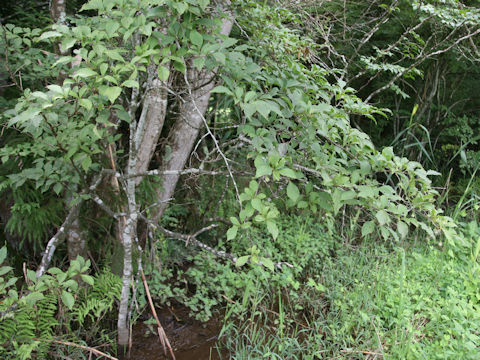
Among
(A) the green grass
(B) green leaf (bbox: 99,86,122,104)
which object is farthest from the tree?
(A) the green grass

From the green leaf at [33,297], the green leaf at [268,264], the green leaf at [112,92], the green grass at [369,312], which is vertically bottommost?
the green grass at [369,312]

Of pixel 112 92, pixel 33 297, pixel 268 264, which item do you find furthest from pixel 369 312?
pixel 112 92

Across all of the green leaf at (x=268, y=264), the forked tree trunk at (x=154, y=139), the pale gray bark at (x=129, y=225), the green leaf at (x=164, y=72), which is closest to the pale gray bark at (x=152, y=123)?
the forked tree trunk at (x=154, y=139)

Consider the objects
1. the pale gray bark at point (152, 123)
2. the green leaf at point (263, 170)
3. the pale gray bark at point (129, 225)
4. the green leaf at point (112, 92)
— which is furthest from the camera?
the pale gray bark at point (152, 123)

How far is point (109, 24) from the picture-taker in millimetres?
1109

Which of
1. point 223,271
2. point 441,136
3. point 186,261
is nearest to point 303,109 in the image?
point 223,271

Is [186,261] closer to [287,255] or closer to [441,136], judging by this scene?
[287,255]

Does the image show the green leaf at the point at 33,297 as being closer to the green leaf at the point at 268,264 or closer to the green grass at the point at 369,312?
the green leaf at the point at 268,264

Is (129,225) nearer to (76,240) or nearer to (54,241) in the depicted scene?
(54,241)

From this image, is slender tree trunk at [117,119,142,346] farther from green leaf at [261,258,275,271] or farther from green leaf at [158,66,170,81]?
green leaf at [261,258,275,271]

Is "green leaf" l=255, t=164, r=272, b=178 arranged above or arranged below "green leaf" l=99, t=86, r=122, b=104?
below

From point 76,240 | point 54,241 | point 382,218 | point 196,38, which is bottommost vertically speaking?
point 76,240

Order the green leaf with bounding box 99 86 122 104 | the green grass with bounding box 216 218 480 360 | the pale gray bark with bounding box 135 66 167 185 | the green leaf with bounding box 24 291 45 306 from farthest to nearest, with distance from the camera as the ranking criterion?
the pale gray bark with bounding box 135 66 167 185 < the green grass with bounding box 216 218 480 360 < the green leaf with bounding box 24 291 45 306 < the green leaf with bounding box 99 86 122 104

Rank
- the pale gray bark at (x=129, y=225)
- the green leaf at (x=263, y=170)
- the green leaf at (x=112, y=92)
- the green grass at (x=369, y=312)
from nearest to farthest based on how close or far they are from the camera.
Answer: the green leaf at (x=112, y=92)
the green leaf at (x=263, y=170)
the pale gray bark at (x=129, y=225)
the green grass at (x=369, y=312)
